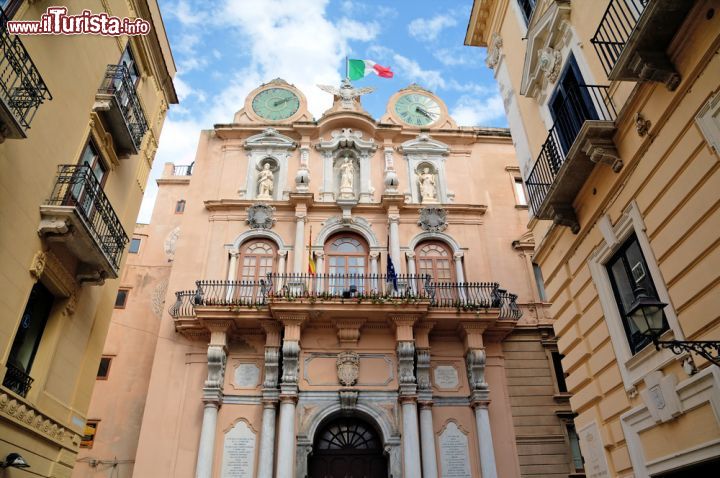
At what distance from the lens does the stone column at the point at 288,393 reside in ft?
46.1

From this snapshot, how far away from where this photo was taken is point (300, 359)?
15820mm

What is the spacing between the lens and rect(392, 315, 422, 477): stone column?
1406cm

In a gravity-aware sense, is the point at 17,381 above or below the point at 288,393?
below

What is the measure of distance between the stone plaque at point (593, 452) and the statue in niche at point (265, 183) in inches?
546

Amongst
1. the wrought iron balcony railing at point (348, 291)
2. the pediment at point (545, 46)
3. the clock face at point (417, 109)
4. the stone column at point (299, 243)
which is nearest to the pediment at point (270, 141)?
the stone column at point (299, 243)

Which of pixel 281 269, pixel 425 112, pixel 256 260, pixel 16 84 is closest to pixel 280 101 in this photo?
pixel 425 112

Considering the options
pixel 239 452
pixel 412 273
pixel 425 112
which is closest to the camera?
pixel 239 452

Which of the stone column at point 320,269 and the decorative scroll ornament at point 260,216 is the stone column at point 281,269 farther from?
the decorative scroll ornament at point 260,216

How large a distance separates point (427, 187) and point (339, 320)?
6.76 metres

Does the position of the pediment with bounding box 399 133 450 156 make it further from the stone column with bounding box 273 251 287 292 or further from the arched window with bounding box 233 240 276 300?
the arched window with bounding box 233 240 276 300

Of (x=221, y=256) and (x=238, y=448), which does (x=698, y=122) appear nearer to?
(x=238, y=448)

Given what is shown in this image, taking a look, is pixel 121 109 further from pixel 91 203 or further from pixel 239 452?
pixel 239 452

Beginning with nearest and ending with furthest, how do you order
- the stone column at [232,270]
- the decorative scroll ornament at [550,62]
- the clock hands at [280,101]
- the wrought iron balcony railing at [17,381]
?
the wrought iron balcony railing at [17,381] < the decorative scroll ornament at [550,62] < the stone column at [232,270] < the clock hands at [280,101]

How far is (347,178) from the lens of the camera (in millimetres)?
19688
